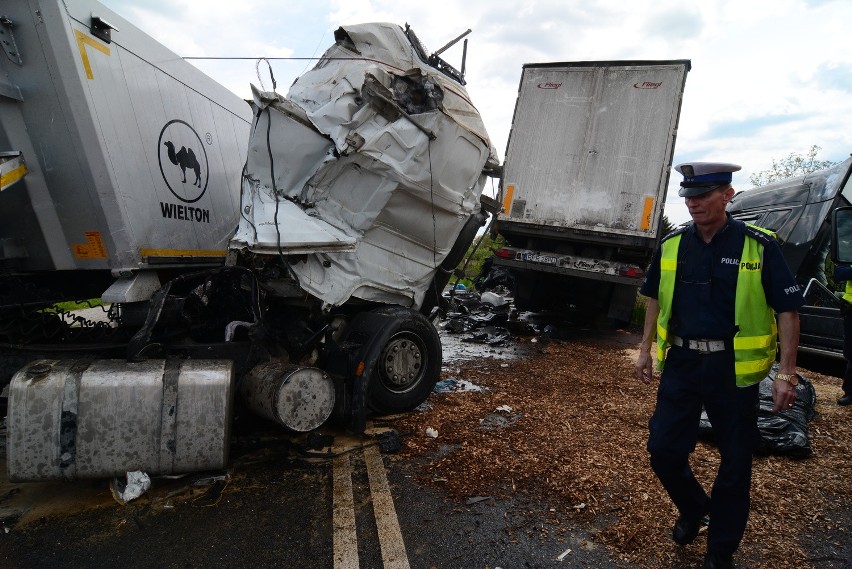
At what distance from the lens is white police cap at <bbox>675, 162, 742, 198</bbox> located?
2266 millimetres

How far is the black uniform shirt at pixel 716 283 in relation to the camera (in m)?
2.16

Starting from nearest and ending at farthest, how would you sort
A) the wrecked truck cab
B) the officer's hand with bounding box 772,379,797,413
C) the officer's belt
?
the officer's hand with bounding box 772,379,797,413
the officer's belt
the wrecked truck cab

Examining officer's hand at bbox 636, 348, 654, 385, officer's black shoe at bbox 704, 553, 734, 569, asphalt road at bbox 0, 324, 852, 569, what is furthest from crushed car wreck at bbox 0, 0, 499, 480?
officer's black shoe at bbox 704, 553, 734, 569

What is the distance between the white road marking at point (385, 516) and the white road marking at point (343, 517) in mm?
135

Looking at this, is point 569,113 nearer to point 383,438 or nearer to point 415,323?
point 415,323

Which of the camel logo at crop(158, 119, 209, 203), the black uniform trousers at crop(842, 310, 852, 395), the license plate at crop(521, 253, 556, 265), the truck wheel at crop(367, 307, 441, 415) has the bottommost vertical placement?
the truck wheel at crop(367, 307, 441, 415)

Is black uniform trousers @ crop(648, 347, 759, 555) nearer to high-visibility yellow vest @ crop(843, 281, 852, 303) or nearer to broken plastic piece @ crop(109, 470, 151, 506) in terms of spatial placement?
broken plastic piece @ crop(109, 470, 151, 506)

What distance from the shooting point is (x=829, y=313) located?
4859mm

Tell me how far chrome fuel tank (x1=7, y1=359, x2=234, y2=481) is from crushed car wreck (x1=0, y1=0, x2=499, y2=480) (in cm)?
1

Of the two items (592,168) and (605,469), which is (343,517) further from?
(592,168)

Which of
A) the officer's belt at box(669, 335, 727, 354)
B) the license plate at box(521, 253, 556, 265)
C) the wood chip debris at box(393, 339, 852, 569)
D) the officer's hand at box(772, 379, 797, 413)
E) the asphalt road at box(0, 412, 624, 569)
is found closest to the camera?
the officer's hand at box(772, 379, 797, 413)

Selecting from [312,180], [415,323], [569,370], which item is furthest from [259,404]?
[569,370]

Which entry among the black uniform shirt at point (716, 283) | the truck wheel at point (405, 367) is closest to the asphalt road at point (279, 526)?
the truck wheel at point (405, 367)

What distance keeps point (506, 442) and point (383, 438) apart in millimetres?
929
